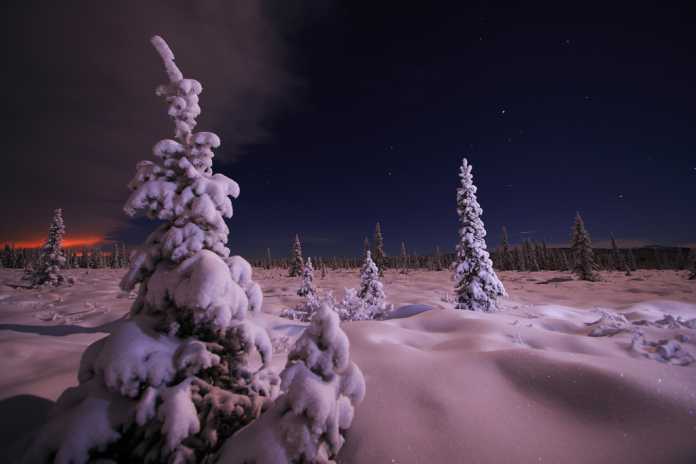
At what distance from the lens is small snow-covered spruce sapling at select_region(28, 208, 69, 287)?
21.8 metres

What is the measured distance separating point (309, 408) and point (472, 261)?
12.6 m

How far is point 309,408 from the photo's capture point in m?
2.21

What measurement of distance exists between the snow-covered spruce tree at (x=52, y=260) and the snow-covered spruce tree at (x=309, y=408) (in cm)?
2969

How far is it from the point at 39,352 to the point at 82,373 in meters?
3.22

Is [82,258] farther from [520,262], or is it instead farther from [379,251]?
[520,262]

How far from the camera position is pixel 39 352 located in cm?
452

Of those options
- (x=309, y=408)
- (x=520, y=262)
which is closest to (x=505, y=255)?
(x=520, y=262)

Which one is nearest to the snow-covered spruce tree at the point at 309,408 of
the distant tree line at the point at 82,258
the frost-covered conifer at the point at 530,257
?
the frost-covered conifer at the point at 530,257

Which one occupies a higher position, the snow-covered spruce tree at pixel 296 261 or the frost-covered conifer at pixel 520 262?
the snow-covered spruce tree at pixel 296 261

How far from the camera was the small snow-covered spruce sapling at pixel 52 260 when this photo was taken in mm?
21811

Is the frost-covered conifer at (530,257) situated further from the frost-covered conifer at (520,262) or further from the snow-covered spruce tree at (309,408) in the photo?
the snow-covered spruce tree at (309,408)

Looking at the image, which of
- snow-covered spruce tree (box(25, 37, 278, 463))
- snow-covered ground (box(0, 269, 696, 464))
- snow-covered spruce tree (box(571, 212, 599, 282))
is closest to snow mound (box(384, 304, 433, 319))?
snow-covered ground (box(0, 269, 696, 464))

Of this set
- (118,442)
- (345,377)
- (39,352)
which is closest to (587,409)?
(345,377)

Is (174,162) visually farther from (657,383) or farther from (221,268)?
(657,383)
